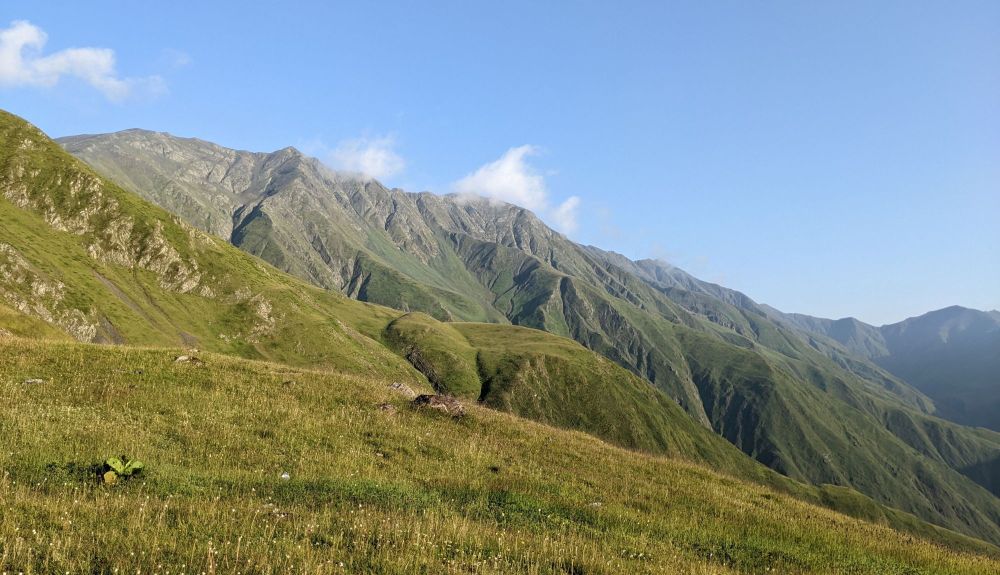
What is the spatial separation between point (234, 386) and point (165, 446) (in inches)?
353

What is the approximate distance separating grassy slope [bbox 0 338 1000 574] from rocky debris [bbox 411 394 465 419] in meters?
0.75

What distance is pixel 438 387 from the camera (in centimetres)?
16725

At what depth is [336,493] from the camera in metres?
13.7

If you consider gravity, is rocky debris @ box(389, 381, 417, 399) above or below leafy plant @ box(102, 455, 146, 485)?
above

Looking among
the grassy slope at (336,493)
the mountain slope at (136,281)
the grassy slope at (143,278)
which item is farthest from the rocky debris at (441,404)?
the grassy slope at (143,278)

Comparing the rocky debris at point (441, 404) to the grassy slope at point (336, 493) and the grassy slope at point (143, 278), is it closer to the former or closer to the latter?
the grassy slope at point (336, 493)

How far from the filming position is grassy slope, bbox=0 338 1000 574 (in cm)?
895

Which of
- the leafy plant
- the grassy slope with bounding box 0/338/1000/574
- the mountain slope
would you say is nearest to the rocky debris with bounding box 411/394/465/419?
the grassy slope with bounding box 0/338/1000/574

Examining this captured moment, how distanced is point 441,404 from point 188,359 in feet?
45.9

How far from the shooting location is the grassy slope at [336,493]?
8953mm

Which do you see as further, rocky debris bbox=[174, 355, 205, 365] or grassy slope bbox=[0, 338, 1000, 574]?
rocky debris bbox=[174, 355, 205, 365]

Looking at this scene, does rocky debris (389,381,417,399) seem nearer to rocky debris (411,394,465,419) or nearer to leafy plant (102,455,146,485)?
rocky debris (411,394,465,419)

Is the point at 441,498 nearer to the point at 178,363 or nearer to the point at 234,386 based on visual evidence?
the point at 234,386

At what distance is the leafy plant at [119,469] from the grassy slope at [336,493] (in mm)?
359
